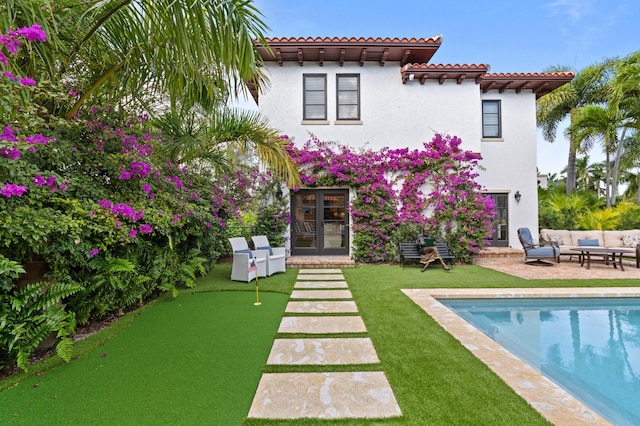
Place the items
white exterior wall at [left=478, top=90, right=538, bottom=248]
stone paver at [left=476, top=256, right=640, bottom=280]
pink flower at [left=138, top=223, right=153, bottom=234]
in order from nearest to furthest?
1. pink flower at [left=138, top=223, right=153, bottom=234]
2. stone paver at [left=476, top=256, right=640, bottom=280]
3. white exterior wall at [left=478, top=90, right=538, bottom=248]

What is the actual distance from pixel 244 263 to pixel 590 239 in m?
11.3

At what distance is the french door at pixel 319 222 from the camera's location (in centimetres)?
1014

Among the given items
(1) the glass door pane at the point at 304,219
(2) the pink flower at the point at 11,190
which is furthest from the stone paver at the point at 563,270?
(2) the pink flower at the point at 11,190

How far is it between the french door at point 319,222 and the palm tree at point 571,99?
12.1 m

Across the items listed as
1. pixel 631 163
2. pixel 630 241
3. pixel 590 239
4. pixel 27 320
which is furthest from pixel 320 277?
pixel 631 163

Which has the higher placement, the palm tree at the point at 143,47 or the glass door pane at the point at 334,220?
the palm tree at the point at 143,47

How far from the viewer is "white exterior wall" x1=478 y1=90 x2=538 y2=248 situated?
1137 cm

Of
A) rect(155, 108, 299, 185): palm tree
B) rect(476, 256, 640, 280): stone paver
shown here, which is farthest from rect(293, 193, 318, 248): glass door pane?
rect(476, 256, 640, 280): stone paver

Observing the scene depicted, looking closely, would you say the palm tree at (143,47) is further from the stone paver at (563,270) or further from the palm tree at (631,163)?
the palm tree at (631,163)

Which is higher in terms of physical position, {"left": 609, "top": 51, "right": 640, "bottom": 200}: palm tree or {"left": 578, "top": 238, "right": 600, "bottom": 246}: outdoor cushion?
{"left": 609, "top": 51, "right": 640, "bottom": 200}: palm tree

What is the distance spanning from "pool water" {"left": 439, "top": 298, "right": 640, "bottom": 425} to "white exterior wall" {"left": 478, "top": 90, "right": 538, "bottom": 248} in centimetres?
612

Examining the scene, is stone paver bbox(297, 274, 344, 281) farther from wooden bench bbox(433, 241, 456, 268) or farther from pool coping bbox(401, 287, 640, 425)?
wooden bench bbox(433, 241, 456, 268)

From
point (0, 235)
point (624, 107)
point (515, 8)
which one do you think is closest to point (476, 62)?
point (515, 8)

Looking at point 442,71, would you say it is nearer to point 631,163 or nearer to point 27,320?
→ point 27,320
